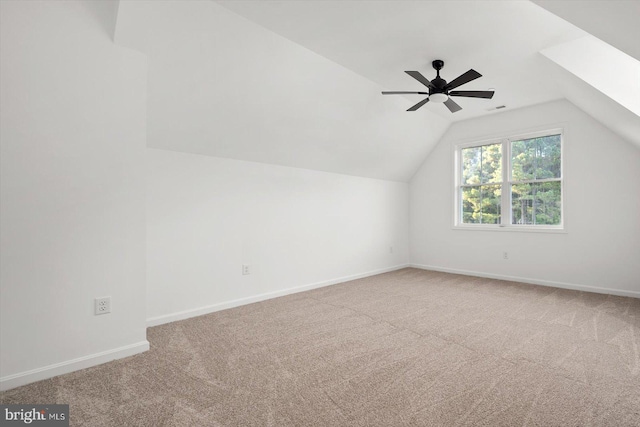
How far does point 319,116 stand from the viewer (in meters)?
3.77

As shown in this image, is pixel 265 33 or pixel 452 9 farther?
pixel 265 33

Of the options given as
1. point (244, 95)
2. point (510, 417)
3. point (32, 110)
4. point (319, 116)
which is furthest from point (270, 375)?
point (319, 116)

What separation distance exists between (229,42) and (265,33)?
1.06 ft

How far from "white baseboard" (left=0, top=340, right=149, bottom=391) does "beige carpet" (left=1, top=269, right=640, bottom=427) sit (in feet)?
0.25

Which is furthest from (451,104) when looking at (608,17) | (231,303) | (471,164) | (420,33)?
(231,303)

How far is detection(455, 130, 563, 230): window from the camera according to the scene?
460 cm

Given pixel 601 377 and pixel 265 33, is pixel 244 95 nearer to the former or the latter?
pixel 265 33

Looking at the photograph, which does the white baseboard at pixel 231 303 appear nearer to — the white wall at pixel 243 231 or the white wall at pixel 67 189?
the white wall at pixel 243 231

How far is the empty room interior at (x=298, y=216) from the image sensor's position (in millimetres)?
1847

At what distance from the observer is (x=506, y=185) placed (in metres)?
5.00

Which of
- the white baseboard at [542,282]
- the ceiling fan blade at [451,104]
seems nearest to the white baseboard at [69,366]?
the ceiling fan blade at [451,104]

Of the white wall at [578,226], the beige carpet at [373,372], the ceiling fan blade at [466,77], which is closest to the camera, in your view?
the beige carpet at [373,372]

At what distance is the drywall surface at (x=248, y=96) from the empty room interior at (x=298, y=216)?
0.07 ft

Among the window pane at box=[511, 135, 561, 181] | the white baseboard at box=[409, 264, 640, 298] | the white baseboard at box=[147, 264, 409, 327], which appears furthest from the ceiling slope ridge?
the white baseboard at box=[409, 264, 640, 298]
